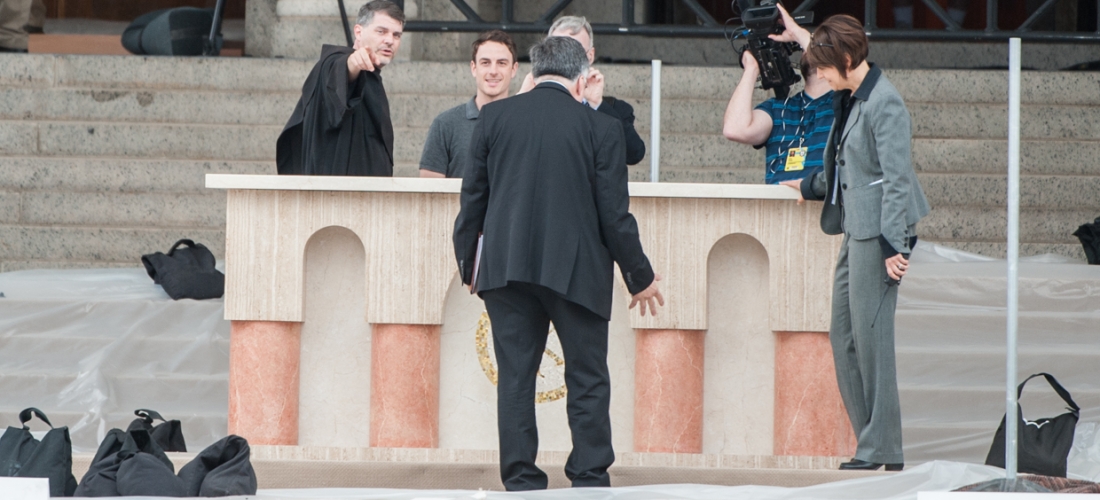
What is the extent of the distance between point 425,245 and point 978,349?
2.79 metres

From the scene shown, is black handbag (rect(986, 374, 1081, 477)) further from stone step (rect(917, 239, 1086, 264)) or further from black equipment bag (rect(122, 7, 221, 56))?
black equipment bag (rect(122, 7, 221, 56))

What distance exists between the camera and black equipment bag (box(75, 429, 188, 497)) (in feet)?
12.2

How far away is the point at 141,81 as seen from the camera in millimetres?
8367

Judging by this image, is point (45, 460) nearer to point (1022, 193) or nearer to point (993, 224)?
point (993, 224)

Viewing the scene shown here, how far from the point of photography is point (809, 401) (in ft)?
15.6

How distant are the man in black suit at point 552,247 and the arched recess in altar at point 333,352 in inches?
33.3

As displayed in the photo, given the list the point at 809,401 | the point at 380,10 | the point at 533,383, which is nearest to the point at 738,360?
the point at 809,401

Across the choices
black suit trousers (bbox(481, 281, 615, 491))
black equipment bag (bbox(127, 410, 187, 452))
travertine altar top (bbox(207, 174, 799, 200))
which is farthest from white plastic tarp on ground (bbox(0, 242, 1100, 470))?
black suit trousers (bbox(481, 281, 615, 491))

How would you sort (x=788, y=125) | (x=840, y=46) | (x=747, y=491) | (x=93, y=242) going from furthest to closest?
(x=93, y=242), (x=788, y=125), (x=840, y=46), (x=747, y=491)

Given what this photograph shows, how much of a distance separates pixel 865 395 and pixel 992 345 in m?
2.12

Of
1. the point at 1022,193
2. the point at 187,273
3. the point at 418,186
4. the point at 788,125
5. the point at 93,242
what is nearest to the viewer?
the point at 418,186

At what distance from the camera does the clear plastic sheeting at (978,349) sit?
5781 millimetres

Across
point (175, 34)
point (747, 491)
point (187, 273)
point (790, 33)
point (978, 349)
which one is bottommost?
point (747, 491)

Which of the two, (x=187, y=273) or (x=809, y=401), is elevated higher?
(x=187, y=273)
